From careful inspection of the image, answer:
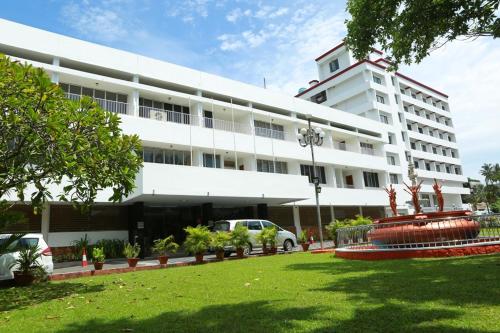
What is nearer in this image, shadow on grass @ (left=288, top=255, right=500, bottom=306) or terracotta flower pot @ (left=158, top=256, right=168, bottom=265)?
shadow on grass @ (left=288, top=255, right=500, bottom=306)

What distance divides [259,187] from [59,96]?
16.1m

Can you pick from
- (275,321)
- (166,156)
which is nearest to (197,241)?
(166,156)

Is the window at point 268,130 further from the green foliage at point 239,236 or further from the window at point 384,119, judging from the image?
the window at point 384,119

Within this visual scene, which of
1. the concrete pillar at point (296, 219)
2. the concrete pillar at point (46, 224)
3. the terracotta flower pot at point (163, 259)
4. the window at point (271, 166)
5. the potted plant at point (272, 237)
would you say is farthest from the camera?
the concrete pillar at point (296, 219)

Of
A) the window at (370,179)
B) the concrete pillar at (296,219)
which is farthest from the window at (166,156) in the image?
the window at (370,179)

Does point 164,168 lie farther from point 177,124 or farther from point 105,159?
point 105,159

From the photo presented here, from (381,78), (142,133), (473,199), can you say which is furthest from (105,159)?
(473,199)

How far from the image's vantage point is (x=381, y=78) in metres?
48.5

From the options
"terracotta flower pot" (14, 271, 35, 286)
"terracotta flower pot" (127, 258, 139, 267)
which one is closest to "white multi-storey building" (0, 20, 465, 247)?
"terracotta flower pot" (127, 258, 139, 267)

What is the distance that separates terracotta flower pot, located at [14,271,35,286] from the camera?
418 inches

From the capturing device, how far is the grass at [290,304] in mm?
4270

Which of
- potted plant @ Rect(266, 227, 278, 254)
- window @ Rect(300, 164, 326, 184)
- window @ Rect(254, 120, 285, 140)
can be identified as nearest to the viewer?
potted plant @ Rect(266, 227, 278, 254)

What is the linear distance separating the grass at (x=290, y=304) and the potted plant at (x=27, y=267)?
1.97 metres

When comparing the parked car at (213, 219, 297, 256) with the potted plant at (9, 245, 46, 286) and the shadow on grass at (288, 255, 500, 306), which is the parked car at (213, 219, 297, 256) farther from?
the shadow on grass at (288, 255, 500, 306)
